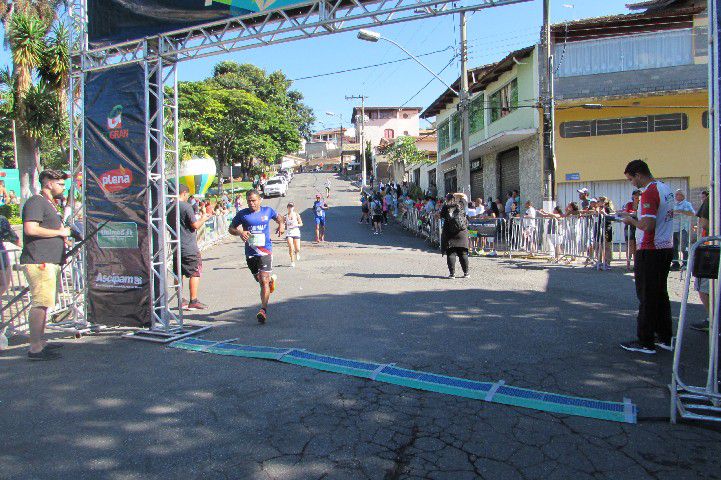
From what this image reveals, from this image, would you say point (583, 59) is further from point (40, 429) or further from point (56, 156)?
point (56, 156)

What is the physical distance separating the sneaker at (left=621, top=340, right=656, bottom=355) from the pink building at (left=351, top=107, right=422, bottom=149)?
74213 millimetres

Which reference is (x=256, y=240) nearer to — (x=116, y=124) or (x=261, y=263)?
(x=261, y=263)

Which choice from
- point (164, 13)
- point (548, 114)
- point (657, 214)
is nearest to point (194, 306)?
point (164, 13)

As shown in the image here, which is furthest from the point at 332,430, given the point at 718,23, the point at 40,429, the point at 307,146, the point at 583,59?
the point at 307,146

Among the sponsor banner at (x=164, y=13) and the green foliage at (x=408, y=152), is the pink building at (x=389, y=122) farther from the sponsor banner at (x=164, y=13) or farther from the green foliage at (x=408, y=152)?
the sponsor banner at (x=164, y=13)

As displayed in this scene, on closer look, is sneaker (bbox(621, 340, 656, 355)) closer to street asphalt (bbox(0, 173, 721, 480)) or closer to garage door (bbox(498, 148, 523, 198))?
street asphalt (bbox(0, 173, 721, 480))

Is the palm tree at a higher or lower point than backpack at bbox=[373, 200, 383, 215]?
higher

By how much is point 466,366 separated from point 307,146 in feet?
316

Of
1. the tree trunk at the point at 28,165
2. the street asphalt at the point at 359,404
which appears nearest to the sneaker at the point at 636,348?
the street asphalt at the point at 359,404

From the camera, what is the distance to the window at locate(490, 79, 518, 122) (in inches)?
792

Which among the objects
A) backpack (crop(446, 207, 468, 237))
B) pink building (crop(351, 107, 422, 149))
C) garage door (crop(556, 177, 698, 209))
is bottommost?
backpack (crop(446, 207, 468, 237))

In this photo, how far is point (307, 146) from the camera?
98938 mm

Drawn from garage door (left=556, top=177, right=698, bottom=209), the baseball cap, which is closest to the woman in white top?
the baseball cap

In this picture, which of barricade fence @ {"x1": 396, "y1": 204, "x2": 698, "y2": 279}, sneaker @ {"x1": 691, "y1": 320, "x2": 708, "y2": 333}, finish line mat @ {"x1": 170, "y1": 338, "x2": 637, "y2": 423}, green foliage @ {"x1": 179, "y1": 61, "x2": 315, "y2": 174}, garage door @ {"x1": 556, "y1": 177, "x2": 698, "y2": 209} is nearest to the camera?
finish line mat @ {"x1": 170, "y1": 338, "x2": 637, "y2": 423}
